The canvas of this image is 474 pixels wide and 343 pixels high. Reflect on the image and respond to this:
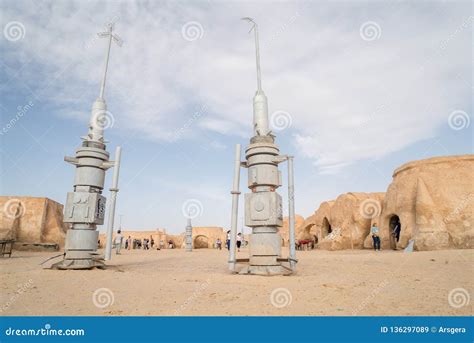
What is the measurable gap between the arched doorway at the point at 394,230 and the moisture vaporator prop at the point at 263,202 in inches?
505

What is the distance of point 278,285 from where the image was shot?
15.6ft

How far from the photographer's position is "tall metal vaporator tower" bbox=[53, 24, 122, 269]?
7.23 metres

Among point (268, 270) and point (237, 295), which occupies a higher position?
point (268, 270)

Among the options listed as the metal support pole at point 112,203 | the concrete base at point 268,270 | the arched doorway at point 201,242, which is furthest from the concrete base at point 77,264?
the arched doorway at point 201,242

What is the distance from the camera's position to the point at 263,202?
6.27 m

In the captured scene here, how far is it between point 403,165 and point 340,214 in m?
8.39

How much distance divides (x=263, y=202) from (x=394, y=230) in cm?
1411

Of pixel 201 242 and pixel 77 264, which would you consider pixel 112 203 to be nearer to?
pixel 77 264

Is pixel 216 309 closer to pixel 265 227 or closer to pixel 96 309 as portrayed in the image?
pixel 96 309

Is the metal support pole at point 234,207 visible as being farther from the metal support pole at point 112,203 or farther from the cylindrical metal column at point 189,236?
the cylindrical metal column at point 189,236

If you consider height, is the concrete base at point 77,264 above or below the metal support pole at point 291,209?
below

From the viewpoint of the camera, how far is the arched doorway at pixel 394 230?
16859 millimetres

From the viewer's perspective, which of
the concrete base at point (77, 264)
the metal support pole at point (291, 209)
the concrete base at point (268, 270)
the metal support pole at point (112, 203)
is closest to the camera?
the concrete base at point (268, 270)

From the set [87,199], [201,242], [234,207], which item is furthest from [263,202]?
[201,242]
